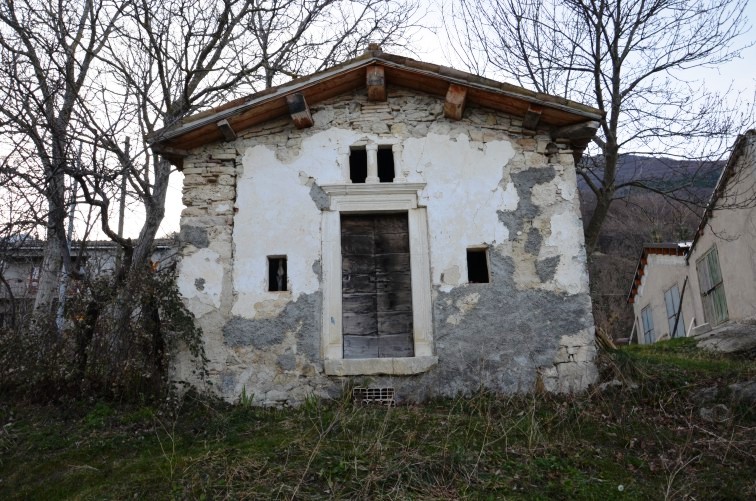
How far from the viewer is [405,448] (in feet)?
18.2

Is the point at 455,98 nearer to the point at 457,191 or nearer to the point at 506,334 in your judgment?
the point at 457,191

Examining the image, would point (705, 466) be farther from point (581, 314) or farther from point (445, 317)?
point (445, 317)

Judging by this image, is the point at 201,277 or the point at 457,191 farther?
the point at 457,191

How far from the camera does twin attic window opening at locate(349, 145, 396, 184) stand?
7980 millimetres

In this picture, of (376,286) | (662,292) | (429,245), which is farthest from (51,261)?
(662,292)

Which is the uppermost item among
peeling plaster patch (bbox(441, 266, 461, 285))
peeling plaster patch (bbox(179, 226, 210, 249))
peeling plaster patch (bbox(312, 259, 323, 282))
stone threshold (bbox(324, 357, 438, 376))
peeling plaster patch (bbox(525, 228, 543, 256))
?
peeling plaster patch (bbox(179, 226, 210, 249))

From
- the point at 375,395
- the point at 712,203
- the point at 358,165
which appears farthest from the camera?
the point at 712,203

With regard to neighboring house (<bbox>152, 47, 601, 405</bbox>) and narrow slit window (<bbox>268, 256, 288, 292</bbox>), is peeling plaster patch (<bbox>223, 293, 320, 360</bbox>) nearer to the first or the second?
neighboring house (<bbox>152, 47, 601, 405</bbox>)

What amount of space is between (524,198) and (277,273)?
123 inches

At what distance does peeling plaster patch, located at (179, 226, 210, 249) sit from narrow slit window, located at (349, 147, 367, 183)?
197 cm

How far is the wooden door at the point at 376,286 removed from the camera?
24.3 ft

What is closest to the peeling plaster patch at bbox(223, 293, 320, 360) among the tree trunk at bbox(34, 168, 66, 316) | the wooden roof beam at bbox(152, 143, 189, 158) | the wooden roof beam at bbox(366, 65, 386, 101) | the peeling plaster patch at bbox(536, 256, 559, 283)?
the wooden roof beam at bbox(152, 143, 189, 158)

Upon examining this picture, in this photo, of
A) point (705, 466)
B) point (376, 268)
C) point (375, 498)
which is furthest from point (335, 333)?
point (705, 466)

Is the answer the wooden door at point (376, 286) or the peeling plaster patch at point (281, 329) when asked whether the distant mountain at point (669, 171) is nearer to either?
the wooden door at point (376, 286)
